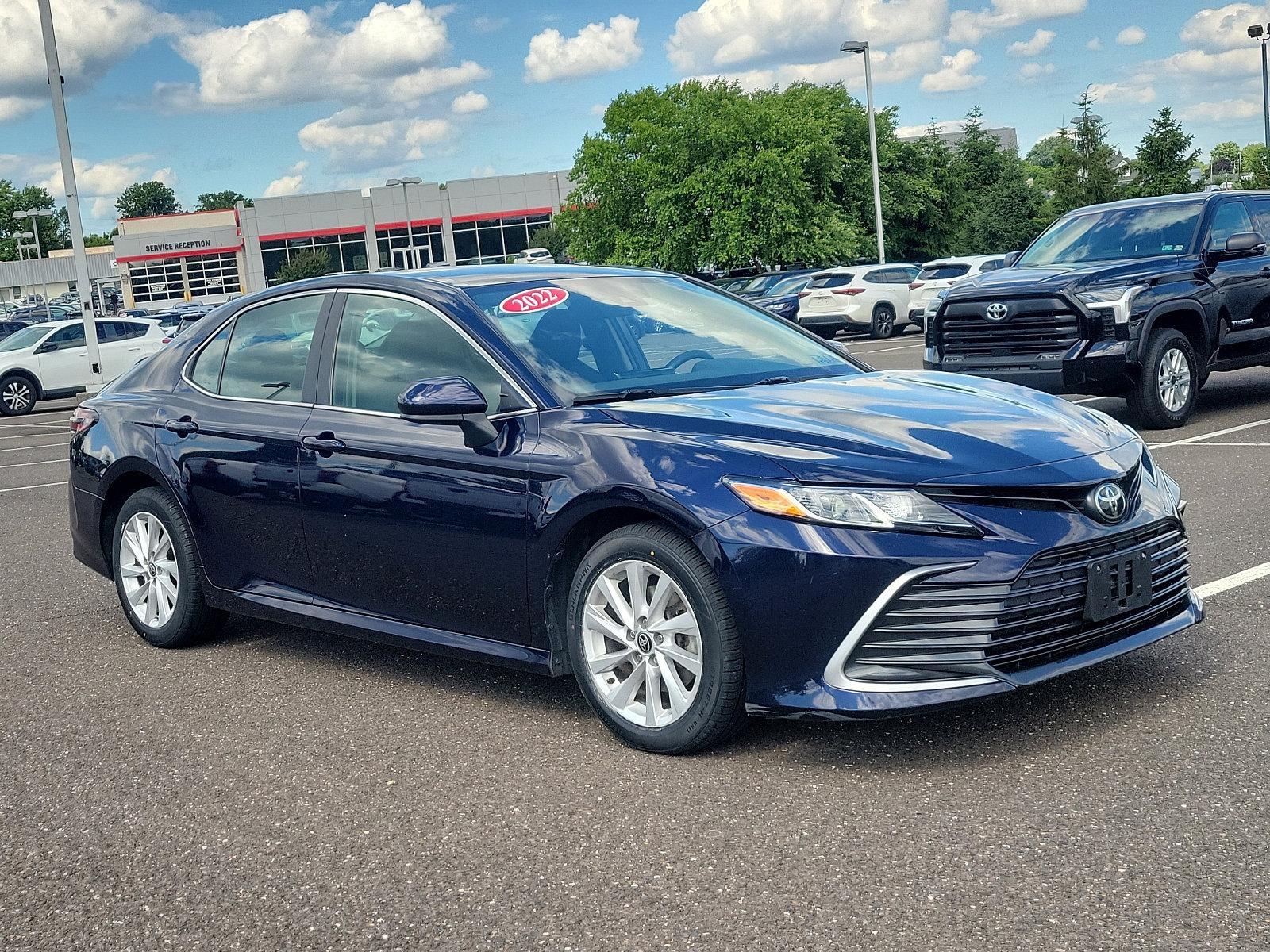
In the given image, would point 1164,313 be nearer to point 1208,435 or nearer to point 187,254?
point 1208,435

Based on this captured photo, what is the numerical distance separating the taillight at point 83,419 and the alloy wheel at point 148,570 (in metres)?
0.56

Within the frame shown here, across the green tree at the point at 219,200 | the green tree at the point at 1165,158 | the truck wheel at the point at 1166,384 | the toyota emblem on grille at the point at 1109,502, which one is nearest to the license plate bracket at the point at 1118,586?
the toyota emblem on grille at the point at 1109,502

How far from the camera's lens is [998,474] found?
13.2 ft

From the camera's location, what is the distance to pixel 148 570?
6.17 meters

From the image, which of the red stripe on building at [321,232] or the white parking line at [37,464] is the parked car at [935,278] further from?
the red stripe on building at [321,232]

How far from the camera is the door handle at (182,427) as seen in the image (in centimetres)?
587

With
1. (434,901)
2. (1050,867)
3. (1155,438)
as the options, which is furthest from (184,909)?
(1155,438)

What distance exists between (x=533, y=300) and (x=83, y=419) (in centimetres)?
256

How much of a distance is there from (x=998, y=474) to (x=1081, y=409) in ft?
3.30

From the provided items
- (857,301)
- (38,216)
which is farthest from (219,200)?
(857,301)

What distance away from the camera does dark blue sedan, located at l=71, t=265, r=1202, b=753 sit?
3934 millimetres

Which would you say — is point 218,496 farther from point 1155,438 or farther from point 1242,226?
point 1242,226

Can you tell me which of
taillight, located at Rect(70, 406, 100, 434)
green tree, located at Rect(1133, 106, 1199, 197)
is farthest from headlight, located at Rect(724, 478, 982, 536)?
green tree, located at Rect(1133, 106, 1199, 197)

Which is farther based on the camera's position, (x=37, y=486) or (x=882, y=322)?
(x=882, y=322)
